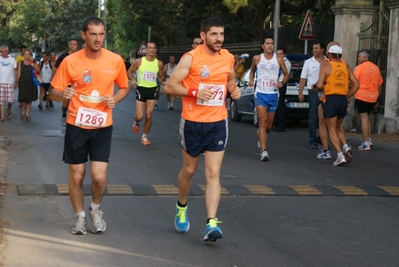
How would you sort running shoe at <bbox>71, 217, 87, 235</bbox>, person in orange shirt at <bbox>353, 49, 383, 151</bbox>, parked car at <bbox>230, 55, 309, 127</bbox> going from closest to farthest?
running shoe at <bbox>71, 217, 87, 235</bbox>, person in orange shirt at <bbox>353, 49, 383, 151</bbox>, parked car at <bbox>230, 55, 309, 127</bbox>

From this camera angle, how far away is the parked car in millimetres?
20766

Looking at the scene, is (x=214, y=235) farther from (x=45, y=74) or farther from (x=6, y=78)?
(x=45, y=74)

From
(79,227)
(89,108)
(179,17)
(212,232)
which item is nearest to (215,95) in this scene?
(89,108)

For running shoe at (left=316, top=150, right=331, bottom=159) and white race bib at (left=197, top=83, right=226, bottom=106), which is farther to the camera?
running shoe at (left=316, top=150, right=331, bottom=159)

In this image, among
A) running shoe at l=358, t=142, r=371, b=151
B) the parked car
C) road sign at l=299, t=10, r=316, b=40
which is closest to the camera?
running shoe at l=358, t=142, r=371, b=151

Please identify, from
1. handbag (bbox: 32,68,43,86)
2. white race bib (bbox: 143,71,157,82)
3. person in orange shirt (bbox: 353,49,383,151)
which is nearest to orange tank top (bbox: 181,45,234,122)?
white race bib (bbox: 143,71,157,82)

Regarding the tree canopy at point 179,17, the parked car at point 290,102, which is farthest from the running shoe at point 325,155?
the tree canopy at point 179,17

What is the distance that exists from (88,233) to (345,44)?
1486cm

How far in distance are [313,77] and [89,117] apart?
840 centimetres

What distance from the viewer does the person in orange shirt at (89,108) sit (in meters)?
7.41

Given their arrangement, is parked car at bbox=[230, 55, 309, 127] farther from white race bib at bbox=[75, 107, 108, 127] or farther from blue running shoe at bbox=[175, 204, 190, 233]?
white race bib at bbox=[75, 107, 108, 127]

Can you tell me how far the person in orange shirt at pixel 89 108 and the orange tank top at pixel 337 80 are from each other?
6245 mm

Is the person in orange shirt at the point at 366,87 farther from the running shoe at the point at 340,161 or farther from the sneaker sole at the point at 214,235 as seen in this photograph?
the sneaker sole at the point at 214,235

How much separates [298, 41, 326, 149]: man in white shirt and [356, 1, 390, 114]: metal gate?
16.1ft
